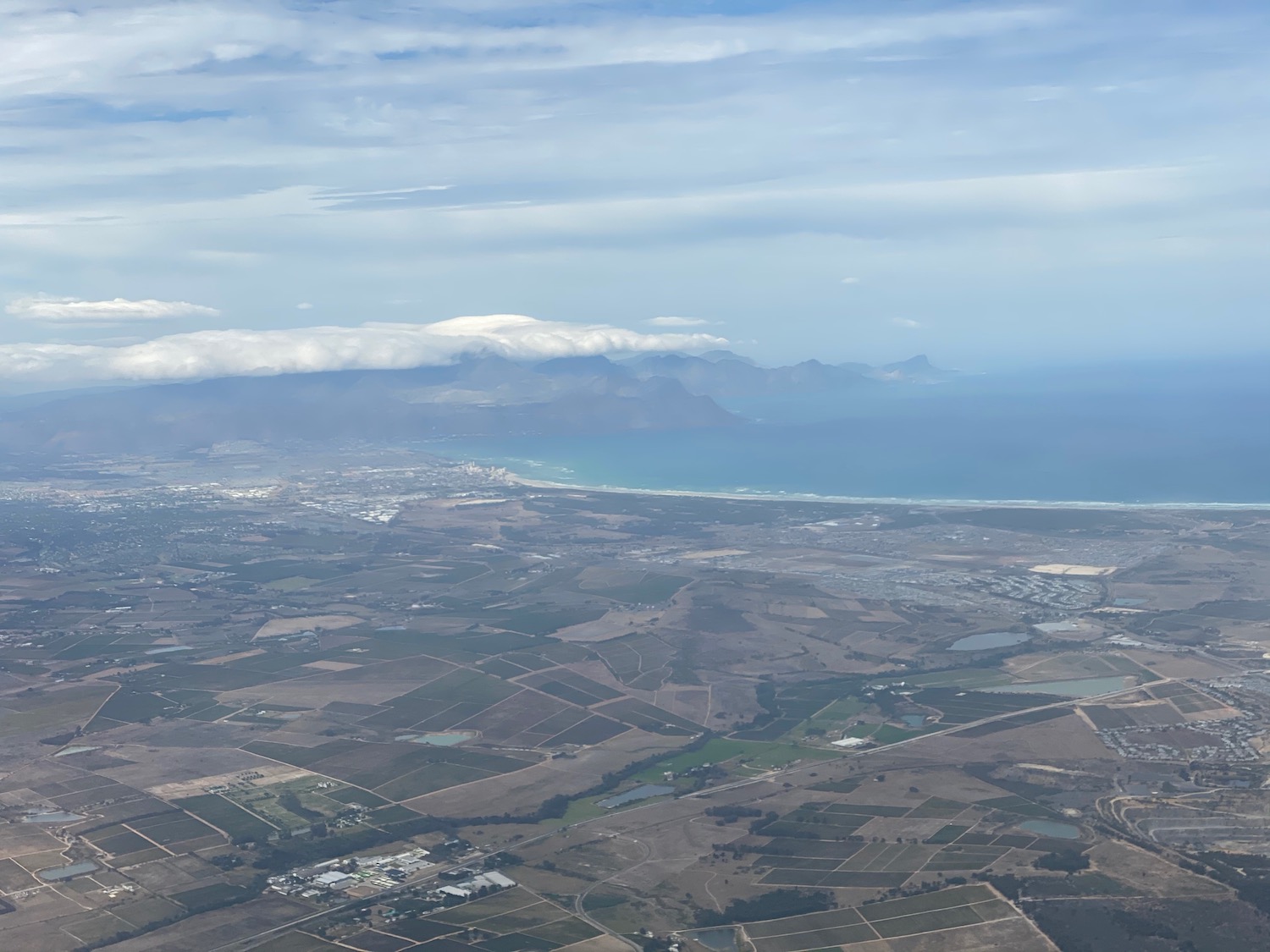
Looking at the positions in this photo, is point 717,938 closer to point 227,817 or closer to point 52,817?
point 227,817

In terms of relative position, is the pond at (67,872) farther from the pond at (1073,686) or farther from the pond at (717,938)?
the pond at (1073,686)

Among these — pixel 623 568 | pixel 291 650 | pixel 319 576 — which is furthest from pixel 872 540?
pixel 291 650

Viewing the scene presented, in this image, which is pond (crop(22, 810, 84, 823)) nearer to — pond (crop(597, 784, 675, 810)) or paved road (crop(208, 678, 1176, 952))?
paved road (crop(208, 678, 1176, 952))

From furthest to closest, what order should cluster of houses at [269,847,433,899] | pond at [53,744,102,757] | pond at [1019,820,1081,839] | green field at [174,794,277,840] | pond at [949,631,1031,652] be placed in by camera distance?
pond at [949,631,1031,652] → pond at [53,744,102,757] → green field at [174,794,277,840] → pond at [1019,820,1081,839] → cluster of houses at [269,847,433,899]

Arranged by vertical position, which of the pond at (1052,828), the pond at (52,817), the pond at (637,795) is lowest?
the pond at (1052,828)

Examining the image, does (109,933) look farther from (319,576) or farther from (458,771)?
(319,576)

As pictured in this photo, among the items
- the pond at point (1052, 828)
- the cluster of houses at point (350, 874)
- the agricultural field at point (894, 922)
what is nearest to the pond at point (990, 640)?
the pond at point (1052, 828)

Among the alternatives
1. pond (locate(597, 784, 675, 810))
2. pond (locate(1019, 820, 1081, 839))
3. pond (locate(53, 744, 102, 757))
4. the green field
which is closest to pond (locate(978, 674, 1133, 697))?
pond (locate(1019, 820, 1081, 839))
